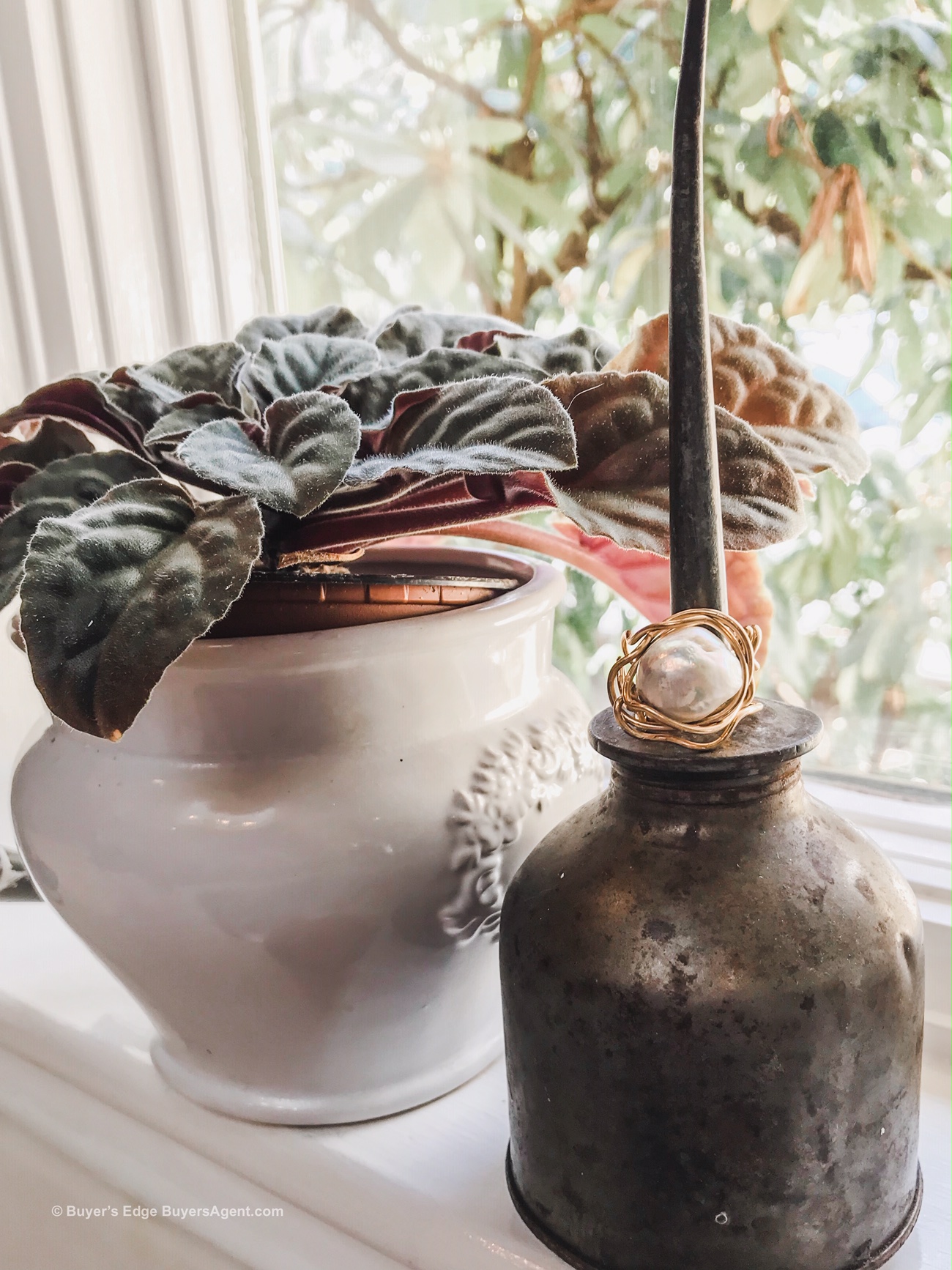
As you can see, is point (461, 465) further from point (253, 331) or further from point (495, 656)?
point (253, 331)

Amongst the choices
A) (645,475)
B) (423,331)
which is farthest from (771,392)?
(423,331)

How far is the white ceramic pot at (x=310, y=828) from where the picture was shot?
18.1 inches

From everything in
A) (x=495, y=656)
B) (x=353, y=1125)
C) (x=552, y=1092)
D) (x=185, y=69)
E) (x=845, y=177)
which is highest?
(x=185, y=69)

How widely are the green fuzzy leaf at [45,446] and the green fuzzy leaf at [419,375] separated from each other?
16 centimetres

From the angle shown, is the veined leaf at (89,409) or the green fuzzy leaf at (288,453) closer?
the green fuzzy leaf at (288,453)

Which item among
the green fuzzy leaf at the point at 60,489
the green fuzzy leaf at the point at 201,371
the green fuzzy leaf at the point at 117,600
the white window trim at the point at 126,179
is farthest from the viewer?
the white window trim at the point at 126,179

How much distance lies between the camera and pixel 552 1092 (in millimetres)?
403

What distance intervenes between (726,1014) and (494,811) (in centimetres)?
17

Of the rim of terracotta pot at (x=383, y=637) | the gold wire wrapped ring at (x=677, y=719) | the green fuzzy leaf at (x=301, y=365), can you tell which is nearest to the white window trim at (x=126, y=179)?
the green fuzzy leaf at (x=301, y=365)

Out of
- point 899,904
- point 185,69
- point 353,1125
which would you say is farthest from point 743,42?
point 353,1125

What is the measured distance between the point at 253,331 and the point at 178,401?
0.15 metres

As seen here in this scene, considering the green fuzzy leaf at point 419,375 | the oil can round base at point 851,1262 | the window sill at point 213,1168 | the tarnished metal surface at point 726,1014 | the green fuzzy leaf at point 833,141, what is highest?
the green fuzzy leaf at point 833,141

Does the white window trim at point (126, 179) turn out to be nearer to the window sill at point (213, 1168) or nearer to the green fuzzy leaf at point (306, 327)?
the green fuzzy leaf at point (306, 327)

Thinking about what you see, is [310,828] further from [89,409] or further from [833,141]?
[833,141]
